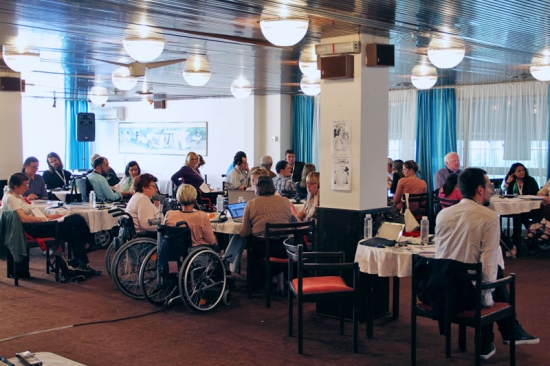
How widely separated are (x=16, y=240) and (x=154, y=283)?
179 centimetres

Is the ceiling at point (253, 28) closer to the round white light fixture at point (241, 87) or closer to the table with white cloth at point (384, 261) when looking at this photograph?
the round white light fixture at point (241, 87)

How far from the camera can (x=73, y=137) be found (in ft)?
61.2

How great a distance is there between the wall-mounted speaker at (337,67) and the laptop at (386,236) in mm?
1321

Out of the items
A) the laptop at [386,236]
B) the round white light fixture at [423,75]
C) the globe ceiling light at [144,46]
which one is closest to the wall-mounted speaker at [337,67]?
the laptop at [386,236]

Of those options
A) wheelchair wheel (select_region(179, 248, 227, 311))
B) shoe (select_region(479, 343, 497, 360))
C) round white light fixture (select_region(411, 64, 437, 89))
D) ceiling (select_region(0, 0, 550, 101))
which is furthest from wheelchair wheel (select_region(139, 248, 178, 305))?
round white light fixture (select_region(411, 64, 437, 89))

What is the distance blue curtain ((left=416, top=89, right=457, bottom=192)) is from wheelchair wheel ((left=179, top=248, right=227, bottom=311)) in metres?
7.47

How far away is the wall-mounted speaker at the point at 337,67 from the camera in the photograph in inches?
222

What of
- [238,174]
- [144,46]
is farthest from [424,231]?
[238,174]

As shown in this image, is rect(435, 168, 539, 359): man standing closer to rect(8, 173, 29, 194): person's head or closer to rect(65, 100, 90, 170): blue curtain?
rect(8, 173, 29, 194): person's head

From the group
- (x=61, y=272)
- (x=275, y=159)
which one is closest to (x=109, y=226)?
(x=61, y=272)

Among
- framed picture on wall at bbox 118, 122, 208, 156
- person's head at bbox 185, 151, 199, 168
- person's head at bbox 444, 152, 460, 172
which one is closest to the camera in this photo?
person's head at bbox 444, 152, 460, 172

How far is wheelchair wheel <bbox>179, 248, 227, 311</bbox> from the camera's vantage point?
5.84m

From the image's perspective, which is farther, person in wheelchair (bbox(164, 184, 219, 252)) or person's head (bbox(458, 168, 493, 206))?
person in wheelchair (bbox(164, 184, 219, 252))

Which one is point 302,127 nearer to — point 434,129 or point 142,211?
point 434,129
